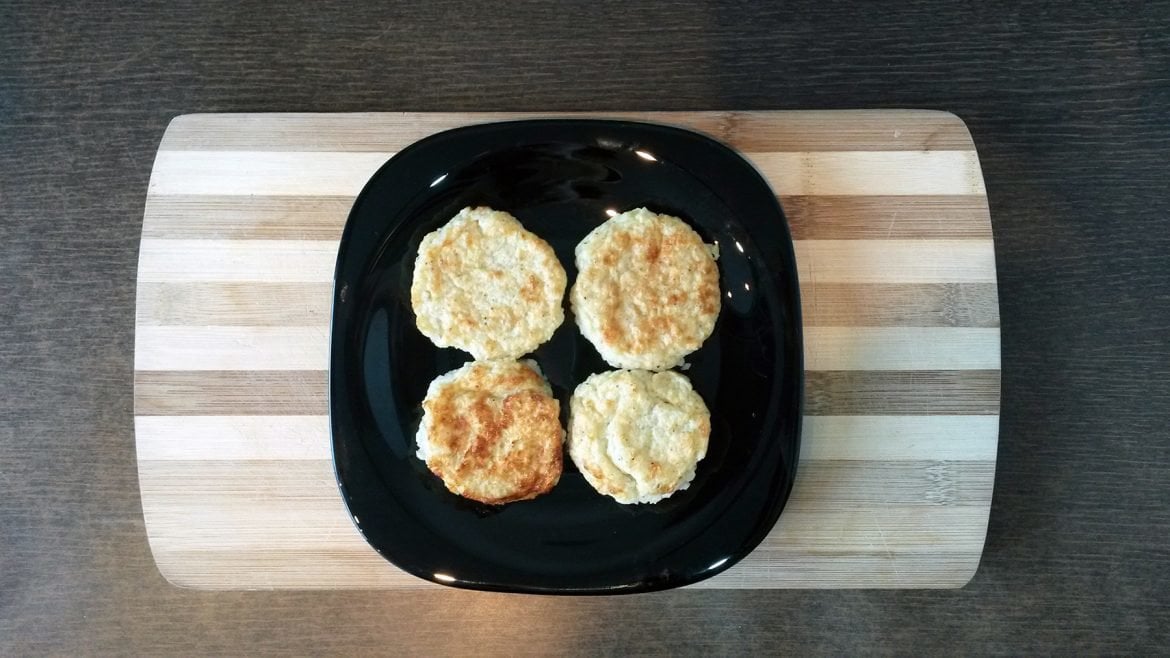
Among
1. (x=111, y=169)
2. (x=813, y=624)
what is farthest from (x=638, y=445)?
(x=111, y=169)

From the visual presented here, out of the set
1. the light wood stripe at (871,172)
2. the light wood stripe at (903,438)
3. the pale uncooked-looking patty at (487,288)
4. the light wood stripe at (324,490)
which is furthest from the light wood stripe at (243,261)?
the light wood stripe at (903,438)

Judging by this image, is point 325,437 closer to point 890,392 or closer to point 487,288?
point 487,288

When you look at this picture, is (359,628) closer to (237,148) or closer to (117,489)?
(117,489)

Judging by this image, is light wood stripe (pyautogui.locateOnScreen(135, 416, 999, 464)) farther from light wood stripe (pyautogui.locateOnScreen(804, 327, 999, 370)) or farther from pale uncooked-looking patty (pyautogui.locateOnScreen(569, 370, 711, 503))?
pale uncooked-looking patty (pyautogui.locateOnScreen(569, 370, 711, 503))

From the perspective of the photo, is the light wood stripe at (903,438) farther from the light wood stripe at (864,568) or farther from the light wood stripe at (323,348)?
the light wood stripe at (864,568)

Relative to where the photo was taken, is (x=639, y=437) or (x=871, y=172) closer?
(x=639, y=437)

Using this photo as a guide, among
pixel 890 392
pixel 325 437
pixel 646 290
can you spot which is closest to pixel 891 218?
pixel 890 392

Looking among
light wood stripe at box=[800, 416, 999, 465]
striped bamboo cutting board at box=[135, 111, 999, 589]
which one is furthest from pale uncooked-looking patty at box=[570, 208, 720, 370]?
light wood stripe at box=[800, 416, 999, 465]
